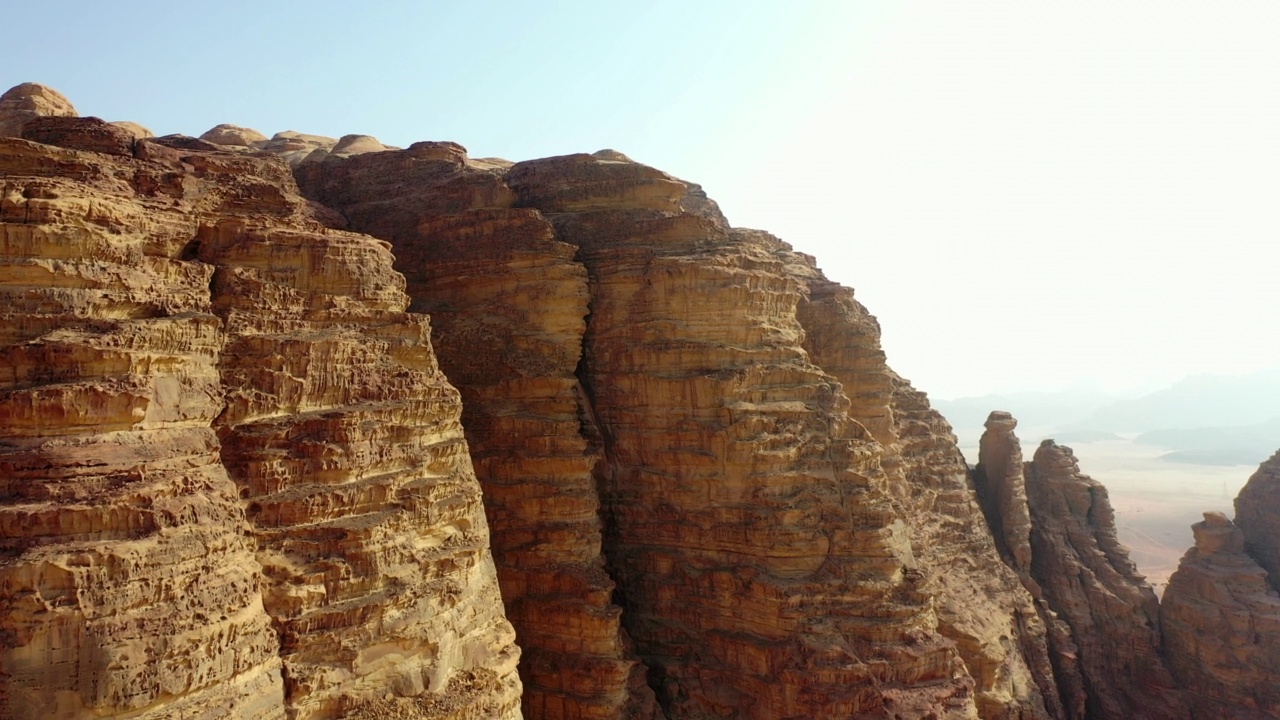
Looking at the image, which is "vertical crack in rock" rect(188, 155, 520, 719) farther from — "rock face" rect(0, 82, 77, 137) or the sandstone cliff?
"rock face" rect(0, 82, 77, 137)

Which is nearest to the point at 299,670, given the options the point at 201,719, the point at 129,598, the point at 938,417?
the point at 201,719

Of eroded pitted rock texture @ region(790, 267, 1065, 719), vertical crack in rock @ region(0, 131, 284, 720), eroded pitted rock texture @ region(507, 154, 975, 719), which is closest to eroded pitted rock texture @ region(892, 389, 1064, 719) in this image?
eroded pitted rock texture @ region(790, 267, 1065, 719)

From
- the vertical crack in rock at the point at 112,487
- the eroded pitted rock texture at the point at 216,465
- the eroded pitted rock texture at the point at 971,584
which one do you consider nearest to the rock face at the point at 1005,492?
the eroded pitted rock texture at the point at 971,584

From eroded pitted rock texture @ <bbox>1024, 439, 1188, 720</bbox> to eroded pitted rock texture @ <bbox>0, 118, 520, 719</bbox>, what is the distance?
22.5 metres

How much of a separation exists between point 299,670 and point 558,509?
7.62 m

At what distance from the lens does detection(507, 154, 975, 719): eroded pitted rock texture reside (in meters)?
17.4

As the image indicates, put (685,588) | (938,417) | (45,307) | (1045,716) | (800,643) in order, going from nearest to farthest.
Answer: (45,307) < (800,643) < (685,588) < (1045,716) < (938,417)

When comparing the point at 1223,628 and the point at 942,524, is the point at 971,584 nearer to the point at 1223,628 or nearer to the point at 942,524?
the point at 942,524

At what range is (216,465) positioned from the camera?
36.1 ft

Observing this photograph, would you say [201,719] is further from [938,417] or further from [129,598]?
[938,417]

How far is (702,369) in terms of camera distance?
61.8 feet

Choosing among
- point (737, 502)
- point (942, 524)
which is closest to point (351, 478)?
point (737, 502)

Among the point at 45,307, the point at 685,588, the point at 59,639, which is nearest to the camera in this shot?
the point at 59,639

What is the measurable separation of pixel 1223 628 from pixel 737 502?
17987 millimetres
